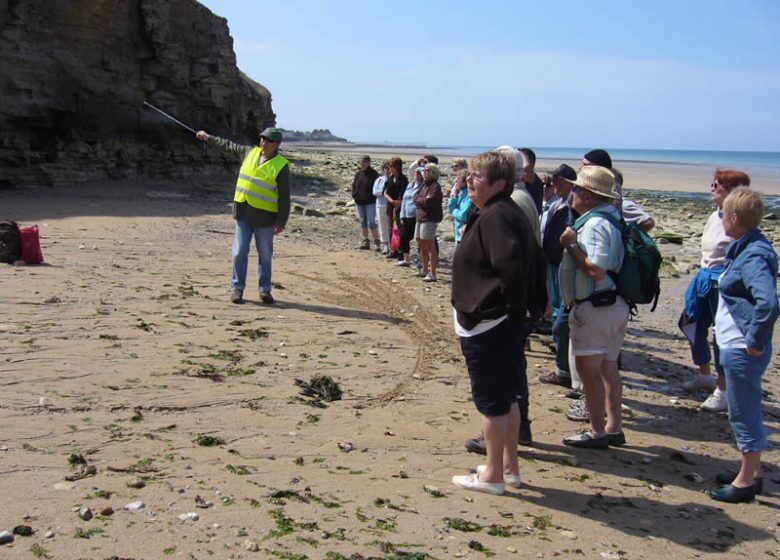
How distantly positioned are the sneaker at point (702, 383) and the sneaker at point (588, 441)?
7.33 ft

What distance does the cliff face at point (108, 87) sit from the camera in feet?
60.5

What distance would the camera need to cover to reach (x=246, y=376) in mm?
6594

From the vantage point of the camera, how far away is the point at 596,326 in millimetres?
5344

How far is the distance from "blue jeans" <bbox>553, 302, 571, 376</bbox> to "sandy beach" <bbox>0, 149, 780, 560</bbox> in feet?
0.99

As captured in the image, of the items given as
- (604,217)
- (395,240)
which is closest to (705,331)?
(604,217)

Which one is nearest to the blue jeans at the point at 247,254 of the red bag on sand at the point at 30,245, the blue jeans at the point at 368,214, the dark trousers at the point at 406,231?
the red bag on sand at the point at 30,245

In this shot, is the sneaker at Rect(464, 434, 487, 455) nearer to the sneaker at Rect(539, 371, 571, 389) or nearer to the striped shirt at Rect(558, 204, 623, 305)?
the striped shirt at Rect(558, 204, 623, 305)

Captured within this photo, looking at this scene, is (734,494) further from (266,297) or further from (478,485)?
(266,297)

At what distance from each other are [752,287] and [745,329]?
26cm

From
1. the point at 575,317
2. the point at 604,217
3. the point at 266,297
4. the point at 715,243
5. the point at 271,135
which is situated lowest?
the point at 266,297

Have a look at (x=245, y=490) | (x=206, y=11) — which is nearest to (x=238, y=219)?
(x=245, y=490)

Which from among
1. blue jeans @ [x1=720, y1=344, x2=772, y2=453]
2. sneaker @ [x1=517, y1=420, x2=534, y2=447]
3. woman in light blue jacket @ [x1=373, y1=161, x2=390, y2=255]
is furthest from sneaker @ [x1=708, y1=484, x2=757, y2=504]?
woman in light blue jacket @ [x1=373, y1=161, x2=390, y2=255]

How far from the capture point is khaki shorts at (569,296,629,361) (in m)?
5.33

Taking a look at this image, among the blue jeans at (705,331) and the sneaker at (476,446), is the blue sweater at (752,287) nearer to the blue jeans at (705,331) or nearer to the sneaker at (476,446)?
the blue jeans at (705,331)
